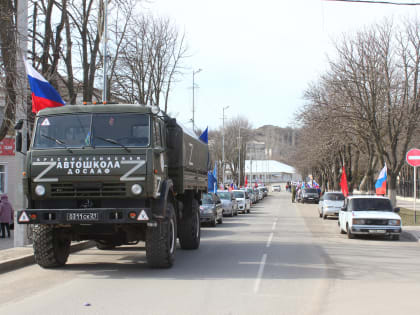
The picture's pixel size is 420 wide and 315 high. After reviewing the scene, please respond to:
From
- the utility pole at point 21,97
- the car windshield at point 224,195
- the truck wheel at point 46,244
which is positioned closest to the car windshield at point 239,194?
the car windshield at point 224,195

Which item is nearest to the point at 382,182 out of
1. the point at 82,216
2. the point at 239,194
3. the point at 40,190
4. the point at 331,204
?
the point at 331,204

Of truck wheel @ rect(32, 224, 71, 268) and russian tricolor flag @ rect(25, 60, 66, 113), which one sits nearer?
truck wheel @ rect(32, 224, 71, 268)

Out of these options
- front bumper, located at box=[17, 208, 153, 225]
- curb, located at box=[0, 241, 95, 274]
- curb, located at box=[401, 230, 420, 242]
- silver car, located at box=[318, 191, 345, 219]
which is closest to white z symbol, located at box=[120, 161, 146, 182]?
front bumper, located at box=[17, 208, 153, 225]

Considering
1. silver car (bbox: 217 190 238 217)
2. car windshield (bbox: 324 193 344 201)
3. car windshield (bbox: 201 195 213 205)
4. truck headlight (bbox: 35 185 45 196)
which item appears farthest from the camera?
silver car (bbox: 217 190 238 217)

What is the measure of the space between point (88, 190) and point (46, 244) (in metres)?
1.53

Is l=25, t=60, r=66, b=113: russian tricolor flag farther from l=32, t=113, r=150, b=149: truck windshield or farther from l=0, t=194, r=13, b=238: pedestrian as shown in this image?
l=0, t=194, r=13, b=238: pedestrian

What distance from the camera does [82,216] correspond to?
1002 centimetres

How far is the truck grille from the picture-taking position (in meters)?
10.1

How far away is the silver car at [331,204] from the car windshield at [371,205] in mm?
10799

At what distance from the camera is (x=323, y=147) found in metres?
40.0

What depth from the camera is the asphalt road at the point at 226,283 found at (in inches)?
299

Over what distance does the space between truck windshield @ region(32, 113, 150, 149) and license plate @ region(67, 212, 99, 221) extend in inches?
51.5

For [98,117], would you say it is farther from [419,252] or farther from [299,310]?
[419,252]

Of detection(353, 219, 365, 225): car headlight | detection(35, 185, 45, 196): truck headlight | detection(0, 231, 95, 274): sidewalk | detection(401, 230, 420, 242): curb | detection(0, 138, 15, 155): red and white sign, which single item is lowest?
detection(401, 230, 420, 242): curb
